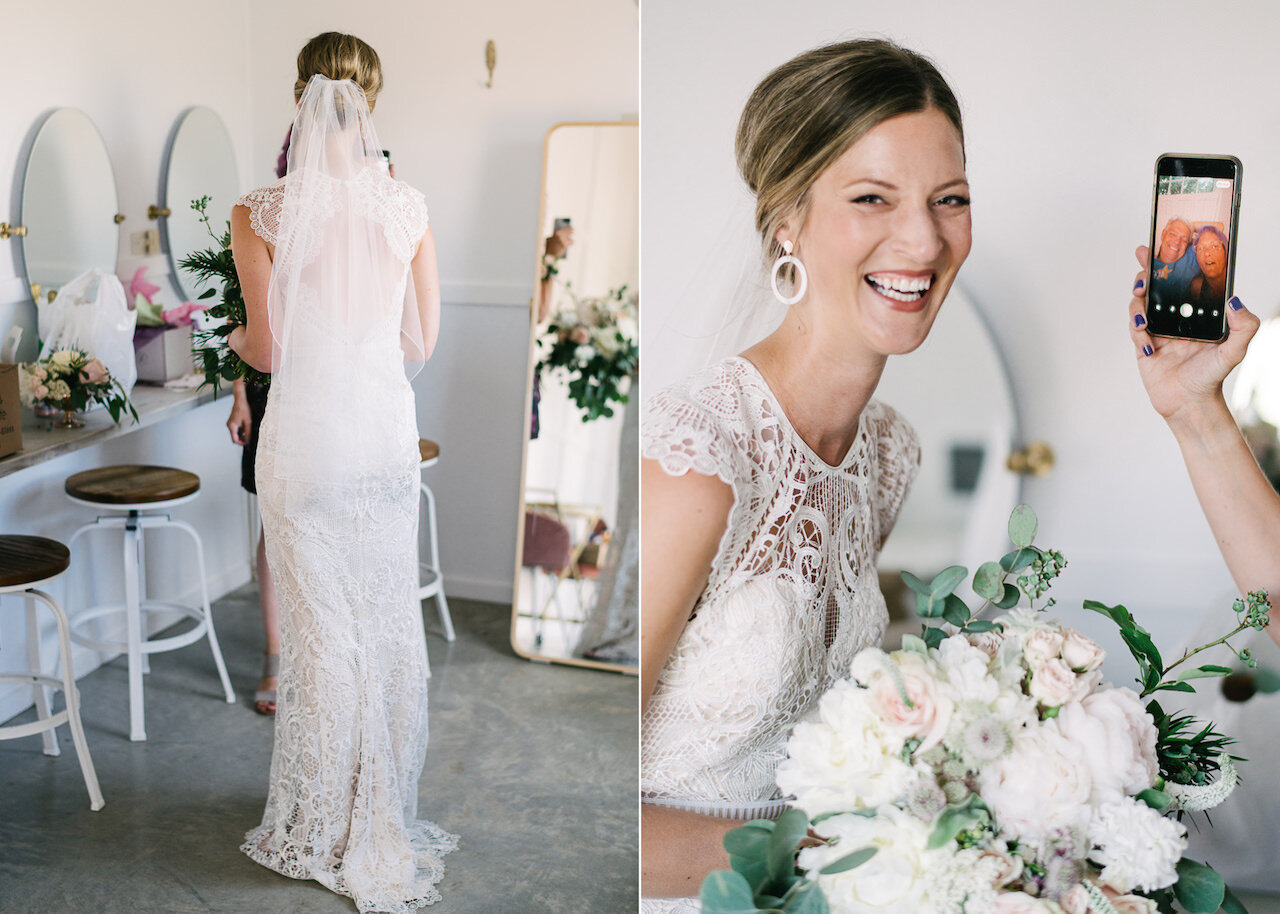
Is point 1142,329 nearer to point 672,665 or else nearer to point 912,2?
point 912,2

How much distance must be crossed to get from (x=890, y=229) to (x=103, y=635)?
304 centimetres

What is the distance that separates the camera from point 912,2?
108 centimetres

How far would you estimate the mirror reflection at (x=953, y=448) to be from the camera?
112 centimetres

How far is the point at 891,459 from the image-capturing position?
3.80ft

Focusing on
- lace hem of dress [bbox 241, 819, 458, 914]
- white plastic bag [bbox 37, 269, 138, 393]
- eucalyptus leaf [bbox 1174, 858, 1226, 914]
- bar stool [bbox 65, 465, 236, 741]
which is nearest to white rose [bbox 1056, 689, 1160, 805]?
eucalyptus leaf [bbox 1174, 858, 1226, 914]

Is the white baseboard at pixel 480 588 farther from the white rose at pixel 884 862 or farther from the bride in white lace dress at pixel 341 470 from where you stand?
the white rose at pixel 884 862

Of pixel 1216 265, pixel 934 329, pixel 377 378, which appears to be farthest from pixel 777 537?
pixel 377 378

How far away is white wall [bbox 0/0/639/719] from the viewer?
3305mm

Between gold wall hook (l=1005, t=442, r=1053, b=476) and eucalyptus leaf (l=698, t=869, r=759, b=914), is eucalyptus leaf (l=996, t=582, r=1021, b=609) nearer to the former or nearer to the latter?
gold wall hook (l=1005, t=442, r=1053, b=476)

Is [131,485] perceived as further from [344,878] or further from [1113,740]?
[1113,740]

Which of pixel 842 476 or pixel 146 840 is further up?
pixel 842 476

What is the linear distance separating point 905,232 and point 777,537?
0.35 m

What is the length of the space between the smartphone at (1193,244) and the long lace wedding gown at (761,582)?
0.29 metres

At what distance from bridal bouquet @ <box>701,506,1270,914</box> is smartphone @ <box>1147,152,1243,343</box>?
0.31 m
